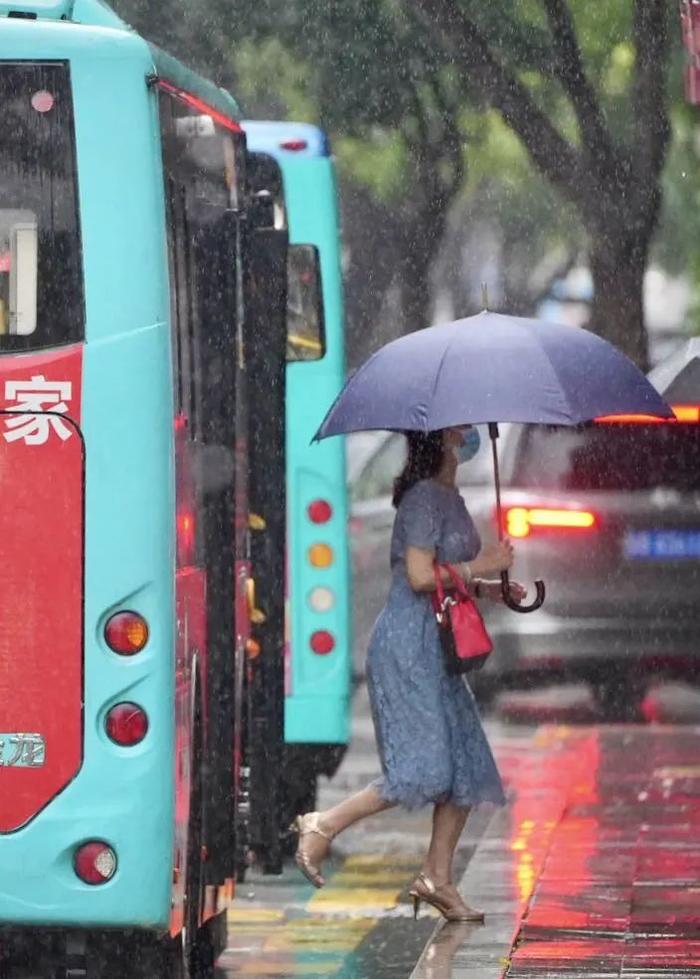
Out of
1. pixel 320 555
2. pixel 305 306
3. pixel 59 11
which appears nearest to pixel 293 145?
pixel 305 306

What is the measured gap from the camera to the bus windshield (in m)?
7.21

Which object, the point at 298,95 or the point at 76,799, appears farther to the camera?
the point at 298,95

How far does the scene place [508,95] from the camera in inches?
848

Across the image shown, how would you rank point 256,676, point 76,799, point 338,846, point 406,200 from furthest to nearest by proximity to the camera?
point 406,200 < point 338,846 < point 256,676 < point 76,799

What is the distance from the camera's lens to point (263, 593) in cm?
907

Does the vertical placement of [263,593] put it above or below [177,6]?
below

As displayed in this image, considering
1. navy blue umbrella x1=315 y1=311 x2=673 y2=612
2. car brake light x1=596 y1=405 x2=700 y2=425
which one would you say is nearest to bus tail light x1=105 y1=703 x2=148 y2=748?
navy blue umbrella x1=315 y1=311 x2=673 y2=612

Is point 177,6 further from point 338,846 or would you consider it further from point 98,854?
point 98,854

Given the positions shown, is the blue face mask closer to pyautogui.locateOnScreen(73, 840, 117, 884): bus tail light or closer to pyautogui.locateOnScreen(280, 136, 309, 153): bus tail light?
pyautogui.locateOnScreen(280, 136, 309, 153): bus tail light

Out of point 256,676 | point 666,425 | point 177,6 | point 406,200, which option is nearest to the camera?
point 256,676

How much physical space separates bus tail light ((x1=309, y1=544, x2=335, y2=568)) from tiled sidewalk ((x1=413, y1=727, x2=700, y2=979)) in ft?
4.55

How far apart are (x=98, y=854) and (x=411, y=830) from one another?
532 cm

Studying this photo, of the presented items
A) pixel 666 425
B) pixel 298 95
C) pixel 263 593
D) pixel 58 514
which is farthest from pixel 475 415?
pixel 298 95

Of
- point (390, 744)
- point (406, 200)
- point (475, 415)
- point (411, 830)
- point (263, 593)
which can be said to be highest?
point (406, 200)
